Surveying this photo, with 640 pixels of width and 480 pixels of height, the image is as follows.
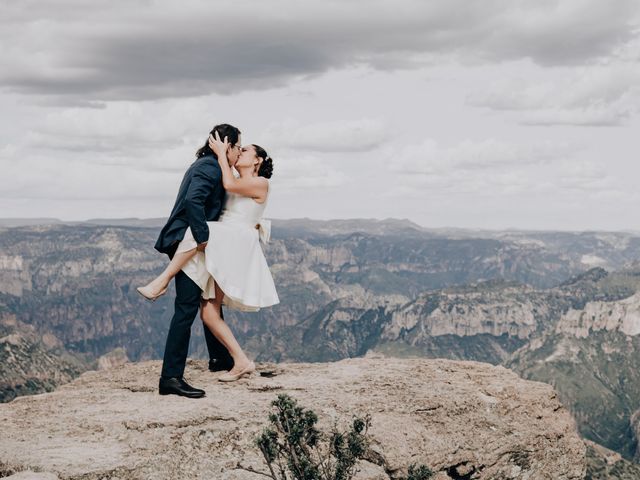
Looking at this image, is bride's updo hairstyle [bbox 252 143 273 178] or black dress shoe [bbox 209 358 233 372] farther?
black dress shoe [bbox 209 358 233 372]

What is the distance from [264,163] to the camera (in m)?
13.9

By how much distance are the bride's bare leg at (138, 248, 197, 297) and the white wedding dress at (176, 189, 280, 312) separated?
99mm

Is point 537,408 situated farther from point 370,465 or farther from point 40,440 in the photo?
point 40,440

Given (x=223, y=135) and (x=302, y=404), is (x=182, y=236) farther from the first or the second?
(x=302, y=404)

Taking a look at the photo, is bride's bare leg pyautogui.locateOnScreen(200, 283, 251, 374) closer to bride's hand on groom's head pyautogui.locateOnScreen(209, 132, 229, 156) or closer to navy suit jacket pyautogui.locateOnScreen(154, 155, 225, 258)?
navy suit jacket pyautogui.locateOnScreen(154, 155, 225, 258)

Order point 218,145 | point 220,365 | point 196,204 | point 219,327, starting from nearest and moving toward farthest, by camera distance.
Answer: point 196,204
point 218,145
point 219,327
point 220,365

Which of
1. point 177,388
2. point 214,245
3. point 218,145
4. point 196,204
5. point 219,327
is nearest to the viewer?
point 196,204

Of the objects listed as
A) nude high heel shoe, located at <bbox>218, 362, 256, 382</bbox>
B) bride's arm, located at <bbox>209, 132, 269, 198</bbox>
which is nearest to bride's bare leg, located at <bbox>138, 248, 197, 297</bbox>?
bride's arm, located at <bbox>209, 132, 269, 198</bbox>

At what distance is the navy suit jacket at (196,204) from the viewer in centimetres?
1244

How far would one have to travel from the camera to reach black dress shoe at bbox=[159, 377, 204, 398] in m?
12.6

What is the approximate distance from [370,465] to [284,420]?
9.94 ft

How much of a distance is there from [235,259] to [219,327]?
158 centimetres

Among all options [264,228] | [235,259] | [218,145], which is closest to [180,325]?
[235,259]

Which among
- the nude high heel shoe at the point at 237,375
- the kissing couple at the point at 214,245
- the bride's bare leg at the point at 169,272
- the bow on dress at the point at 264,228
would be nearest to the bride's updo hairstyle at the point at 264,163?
the kissing couple at the point at 214,245
